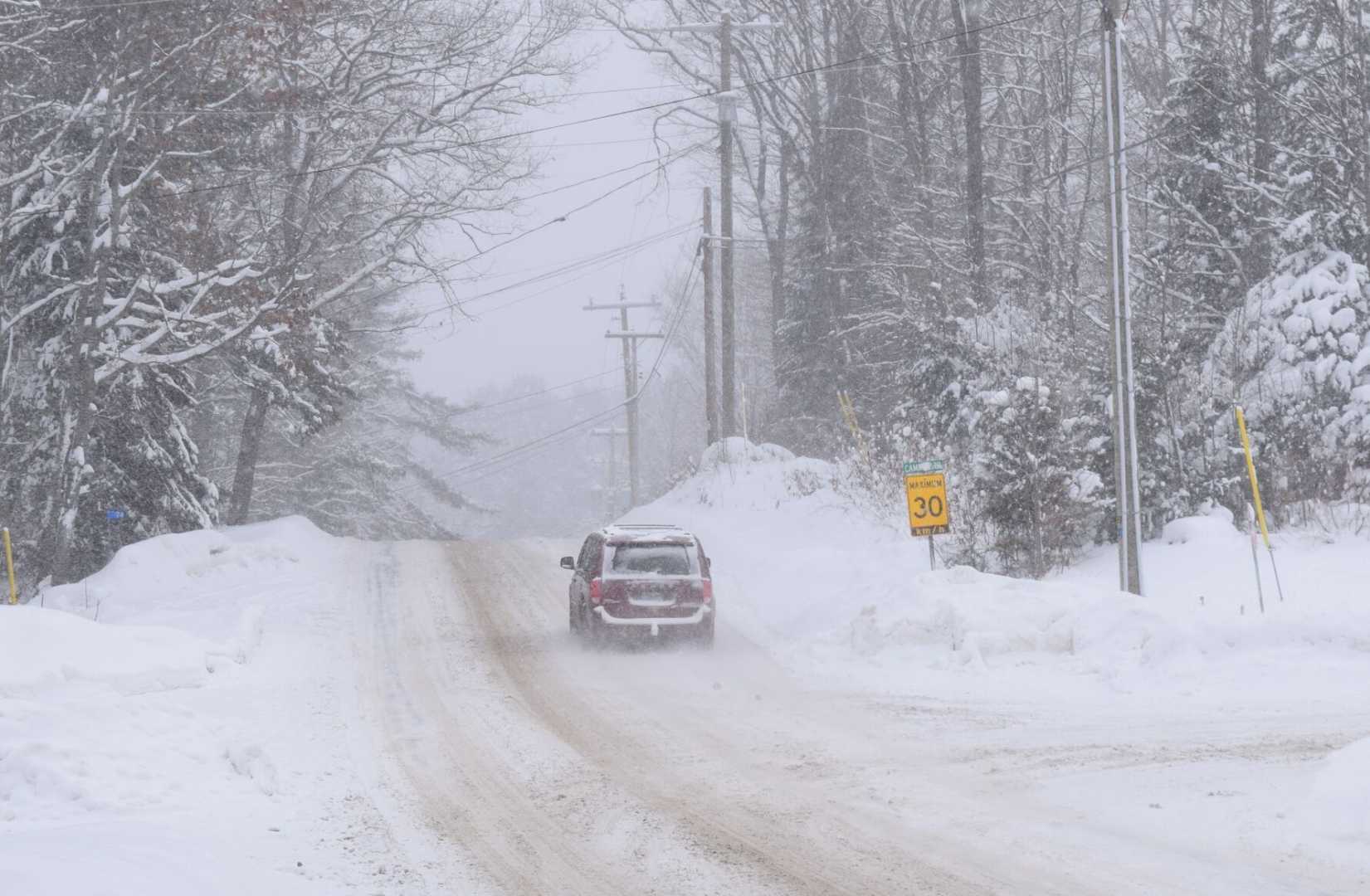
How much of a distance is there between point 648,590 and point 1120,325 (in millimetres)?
6764

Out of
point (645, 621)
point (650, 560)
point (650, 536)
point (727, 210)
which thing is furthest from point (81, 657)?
point (727, 210)

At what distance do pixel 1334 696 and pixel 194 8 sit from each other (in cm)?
1960

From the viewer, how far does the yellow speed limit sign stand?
57.9 feet

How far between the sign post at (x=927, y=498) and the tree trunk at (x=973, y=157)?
38.4 feet

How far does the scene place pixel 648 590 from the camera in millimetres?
17391

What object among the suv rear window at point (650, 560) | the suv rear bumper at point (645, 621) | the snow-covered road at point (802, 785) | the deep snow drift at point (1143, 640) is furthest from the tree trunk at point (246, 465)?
the snow-covered road at point (802, 785)

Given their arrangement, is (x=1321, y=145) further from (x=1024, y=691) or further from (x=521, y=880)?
(x=521, y=880)

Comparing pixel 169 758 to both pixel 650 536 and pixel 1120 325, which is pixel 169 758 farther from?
pixel 1120 325

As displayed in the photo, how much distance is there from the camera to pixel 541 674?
1605 cm

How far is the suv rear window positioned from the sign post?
301 cm

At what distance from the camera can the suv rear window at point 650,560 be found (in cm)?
1762

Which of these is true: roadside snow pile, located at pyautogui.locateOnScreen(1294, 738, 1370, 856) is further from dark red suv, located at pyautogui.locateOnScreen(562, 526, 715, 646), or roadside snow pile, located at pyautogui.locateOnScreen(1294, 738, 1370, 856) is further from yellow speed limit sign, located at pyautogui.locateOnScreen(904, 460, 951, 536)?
dark red suv, located at pyautogui.locateOnScreen(562, 526, 715, 646)

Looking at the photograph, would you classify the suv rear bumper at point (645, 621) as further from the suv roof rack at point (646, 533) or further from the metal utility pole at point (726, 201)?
the metal utility pole at point (726, 201)

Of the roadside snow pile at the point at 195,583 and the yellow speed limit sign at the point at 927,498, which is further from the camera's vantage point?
the roadside snow pile at the point at 195,583
